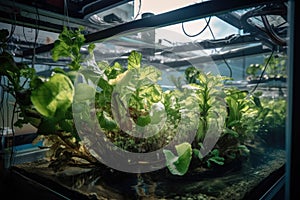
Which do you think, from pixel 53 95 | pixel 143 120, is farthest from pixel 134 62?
pixel 53 95

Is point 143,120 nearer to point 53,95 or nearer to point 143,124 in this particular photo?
point 143,124

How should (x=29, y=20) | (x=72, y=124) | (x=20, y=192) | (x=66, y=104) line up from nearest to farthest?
(x=66, y=104), (x=72, y=124), (x=20, y=192), (x=29, y=20)

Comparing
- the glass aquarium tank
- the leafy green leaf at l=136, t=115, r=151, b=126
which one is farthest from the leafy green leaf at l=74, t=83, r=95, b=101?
the leafy green leaf at l=136, t=115, r=151, b=126

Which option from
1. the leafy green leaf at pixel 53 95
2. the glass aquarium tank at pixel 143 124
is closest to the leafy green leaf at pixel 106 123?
the glass aquarium tank at pixel 143 124

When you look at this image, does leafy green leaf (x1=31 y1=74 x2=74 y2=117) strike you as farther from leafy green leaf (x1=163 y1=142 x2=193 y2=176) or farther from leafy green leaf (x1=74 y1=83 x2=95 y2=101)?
leafy green leaf (x1=163 y1=142 x2=193 y2=176)

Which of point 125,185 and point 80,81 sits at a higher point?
point 80,81

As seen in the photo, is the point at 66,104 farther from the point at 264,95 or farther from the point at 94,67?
the point at 264,95

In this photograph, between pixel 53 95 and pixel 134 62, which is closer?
pixel 53 95

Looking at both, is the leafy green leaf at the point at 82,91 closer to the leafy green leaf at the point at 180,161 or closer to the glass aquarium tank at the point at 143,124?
the glass aquarium tank at the point at 143,124

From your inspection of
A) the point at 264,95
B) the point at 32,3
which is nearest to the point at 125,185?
the point at 264,95

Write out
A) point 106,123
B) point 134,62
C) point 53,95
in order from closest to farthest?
point 53,95 < point 106,123 < point 134,62

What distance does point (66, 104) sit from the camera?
0.39 m

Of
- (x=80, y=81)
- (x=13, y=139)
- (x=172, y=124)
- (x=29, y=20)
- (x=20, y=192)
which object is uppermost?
(x=29, y=20)

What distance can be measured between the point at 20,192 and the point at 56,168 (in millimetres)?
177
